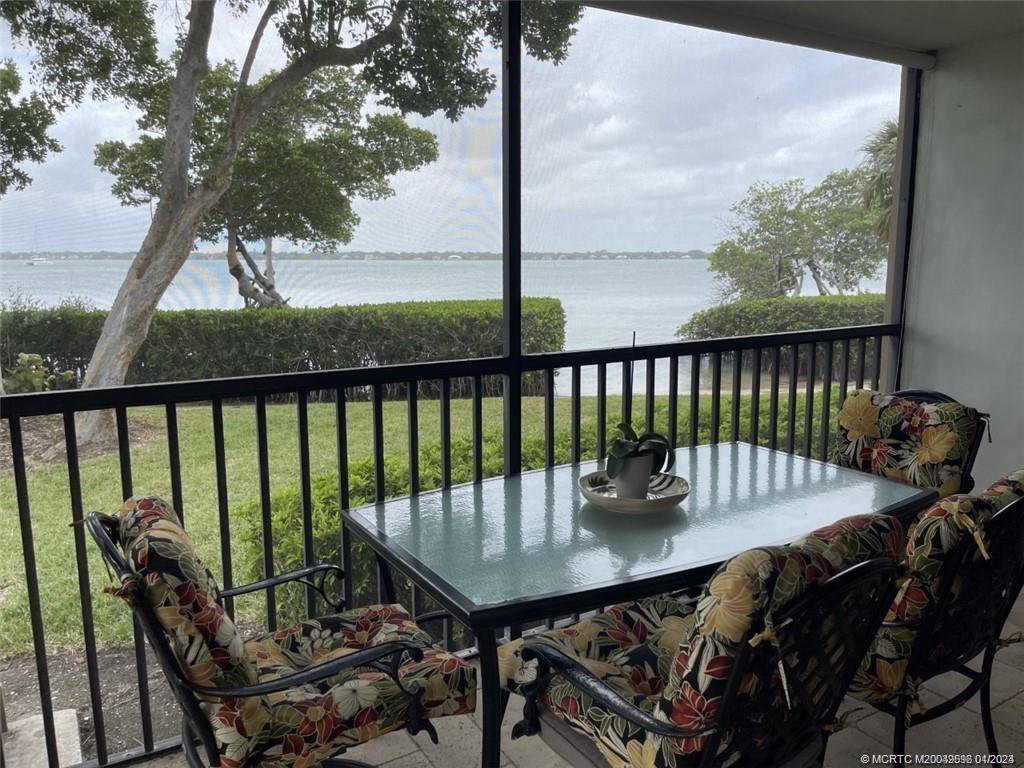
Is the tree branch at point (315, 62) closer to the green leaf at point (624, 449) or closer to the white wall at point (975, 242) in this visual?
the white wall at point (975, 242)

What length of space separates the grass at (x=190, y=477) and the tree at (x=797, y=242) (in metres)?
1.15

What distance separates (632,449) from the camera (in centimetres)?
202

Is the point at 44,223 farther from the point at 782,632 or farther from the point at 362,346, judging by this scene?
the point at 782,632

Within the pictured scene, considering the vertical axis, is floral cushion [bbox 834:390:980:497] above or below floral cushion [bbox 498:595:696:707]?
above

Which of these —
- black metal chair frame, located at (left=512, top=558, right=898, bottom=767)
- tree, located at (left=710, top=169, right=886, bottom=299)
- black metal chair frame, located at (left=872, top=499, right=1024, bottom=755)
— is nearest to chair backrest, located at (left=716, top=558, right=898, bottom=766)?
black metal chair frame, located at (left=512, top=558, right=898, bottom=767)

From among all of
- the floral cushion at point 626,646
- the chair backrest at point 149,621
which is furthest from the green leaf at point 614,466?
the chair backrest at point 149,621

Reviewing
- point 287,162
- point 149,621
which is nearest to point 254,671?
point 149,621

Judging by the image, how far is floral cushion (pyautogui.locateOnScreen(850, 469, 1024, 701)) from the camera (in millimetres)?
1515

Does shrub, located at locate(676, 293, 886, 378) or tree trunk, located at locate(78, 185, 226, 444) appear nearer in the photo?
tree trunk, located at locate(78, 185, 226, 444)

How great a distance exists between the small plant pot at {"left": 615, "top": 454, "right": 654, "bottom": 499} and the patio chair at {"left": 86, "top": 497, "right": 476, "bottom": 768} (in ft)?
2.09

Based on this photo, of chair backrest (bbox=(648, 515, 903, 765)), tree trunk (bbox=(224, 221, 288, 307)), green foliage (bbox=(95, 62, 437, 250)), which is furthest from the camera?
tree trunk (bbox=(224, 221, 288, 307))

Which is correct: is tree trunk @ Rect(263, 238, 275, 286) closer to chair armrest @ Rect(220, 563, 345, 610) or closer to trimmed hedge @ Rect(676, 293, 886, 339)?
chair armrest @ Rect(220, 563, 345, 610)

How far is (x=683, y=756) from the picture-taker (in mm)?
1272

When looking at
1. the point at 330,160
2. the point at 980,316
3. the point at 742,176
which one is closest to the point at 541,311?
the point at 742,176
